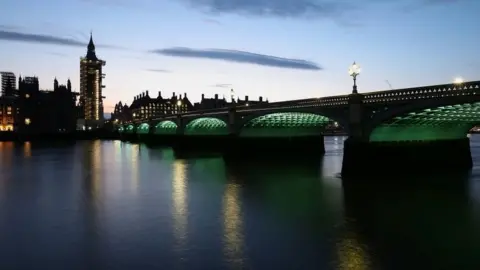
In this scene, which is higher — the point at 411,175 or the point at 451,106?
the point at 451,106

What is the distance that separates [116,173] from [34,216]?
55.0 ft

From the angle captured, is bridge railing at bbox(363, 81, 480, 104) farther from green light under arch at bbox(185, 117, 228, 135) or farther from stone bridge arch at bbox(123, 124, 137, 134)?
stone bridge arch at bbox(123, 124, 137, 134)

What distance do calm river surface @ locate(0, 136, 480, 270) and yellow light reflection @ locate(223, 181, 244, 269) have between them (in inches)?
1.3

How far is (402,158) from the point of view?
2886cm

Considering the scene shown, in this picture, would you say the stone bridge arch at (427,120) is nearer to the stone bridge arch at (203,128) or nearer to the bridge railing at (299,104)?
the bridge railing at (299,104)

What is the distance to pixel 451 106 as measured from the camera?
2395 centimetres

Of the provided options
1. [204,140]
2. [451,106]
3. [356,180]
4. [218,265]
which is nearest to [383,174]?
[356,180]

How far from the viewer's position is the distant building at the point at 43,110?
128 m

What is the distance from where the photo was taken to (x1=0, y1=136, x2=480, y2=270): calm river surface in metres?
11.5

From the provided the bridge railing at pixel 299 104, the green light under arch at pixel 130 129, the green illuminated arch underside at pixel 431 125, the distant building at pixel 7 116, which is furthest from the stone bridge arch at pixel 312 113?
the distant building at pixel 7 116

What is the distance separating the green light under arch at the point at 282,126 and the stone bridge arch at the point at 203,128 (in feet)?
43.4

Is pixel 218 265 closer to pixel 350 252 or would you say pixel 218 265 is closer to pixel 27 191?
pixel 350 252

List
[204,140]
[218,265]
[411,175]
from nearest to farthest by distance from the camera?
1. [218,265]
2. [411,175]
3. [204,140]

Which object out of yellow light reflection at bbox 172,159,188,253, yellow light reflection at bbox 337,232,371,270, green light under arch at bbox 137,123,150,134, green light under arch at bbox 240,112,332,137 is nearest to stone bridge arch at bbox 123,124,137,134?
green light under arch at bbox 137,123,150,134
